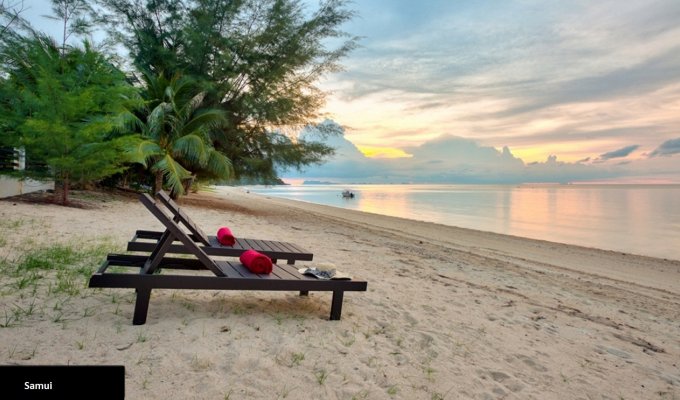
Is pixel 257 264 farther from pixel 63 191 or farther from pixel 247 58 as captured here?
pixel 247 58

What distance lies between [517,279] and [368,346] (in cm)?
513

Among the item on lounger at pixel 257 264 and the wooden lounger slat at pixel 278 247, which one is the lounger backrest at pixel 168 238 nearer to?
the item on lounger at pixel 257 264

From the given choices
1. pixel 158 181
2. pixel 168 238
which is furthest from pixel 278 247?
pixel 158 181

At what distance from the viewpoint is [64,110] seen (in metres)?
10.5

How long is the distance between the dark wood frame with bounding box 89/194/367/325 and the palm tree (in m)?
11.2

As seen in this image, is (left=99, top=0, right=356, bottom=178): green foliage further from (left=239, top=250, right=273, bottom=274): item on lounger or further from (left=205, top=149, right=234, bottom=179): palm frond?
(left=239, top=250, right=273, bottom=274): item on lounger

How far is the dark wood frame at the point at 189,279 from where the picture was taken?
321 centimetres

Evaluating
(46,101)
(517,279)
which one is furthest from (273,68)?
(517,279)

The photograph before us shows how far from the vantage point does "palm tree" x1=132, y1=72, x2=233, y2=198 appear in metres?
14.6

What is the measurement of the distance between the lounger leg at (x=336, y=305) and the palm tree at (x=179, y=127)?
11443 mm

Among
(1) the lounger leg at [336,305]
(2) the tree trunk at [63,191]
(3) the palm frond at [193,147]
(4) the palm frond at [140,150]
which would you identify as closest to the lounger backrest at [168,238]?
(1) the lounger leg at [336,305]

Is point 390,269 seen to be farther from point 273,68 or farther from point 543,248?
point 273,68

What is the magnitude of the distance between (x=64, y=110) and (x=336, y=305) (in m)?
9.96

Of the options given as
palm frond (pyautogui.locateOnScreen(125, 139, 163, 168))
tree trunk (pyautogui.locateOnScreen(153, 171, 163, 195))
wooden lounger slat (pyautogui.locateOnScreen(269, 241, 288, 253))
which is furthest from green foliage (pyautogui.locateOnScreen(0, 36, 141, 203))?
wooden lounger slat (pyautogui.locateOnScreen(269, 241, 288, 253))
